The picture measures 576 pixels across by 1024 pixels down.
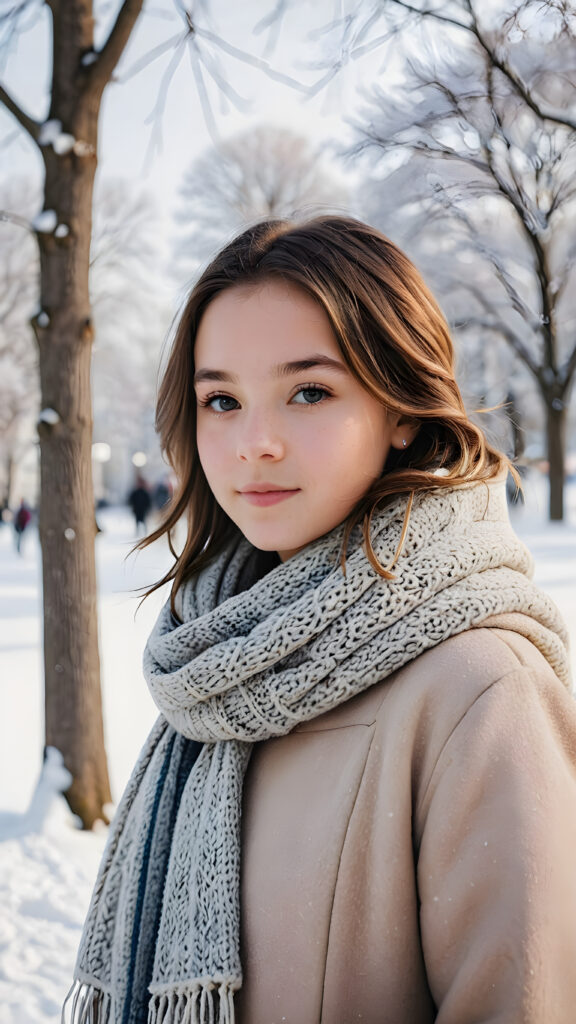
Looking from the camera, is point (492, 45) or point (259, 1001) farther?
point (492, 45)

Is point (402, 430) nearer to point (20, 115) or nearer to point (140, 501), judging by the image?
point (20, 115)

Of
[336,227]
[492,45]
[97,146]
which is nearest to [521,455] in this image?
[492,45]

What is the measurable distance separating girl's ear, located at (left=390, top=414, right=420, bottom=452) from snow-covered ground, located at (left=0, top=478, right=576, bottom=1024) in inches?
25.2

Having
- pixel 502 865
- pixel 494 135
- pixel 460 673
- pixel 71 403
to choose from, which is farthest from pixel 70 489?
pixel 502 865

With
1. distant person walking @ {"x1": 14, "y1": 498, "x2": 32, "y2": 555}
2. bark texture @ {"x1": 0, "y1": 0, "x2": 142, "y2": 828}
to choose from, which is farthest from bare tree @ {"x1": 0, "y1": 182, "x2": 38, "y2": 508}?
bark texture @ {"x1": 0, "y1": 0, "x2": 142, "y2": 828}

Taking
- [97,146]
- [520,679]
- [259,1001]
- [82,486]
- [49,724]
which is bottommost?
[49,724]

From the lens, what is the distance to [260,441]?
118 centimetres

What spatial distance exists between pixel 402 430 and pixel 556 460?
12292 millimetres

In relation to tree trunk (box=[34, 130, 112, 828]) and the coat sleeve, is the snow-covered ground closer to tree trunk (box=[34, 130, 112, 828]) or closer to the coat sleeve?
tree trunk (box=[34, 130, 112, 828])

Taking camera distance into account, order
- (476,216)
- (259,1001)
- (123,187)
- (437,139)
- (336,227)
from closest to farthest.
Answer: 1. (259,1001)
2. (336,227)
3. (437,139)
4. (476,216)
5. (123,187)

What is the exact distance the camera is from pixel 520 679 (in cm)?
100

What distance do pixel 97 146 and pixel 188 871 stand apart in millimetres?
3556

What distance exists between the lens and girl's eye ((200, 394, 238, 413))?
1.30m

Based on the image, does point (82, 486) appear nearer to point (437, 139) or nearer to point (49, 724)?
point (49, 724)
